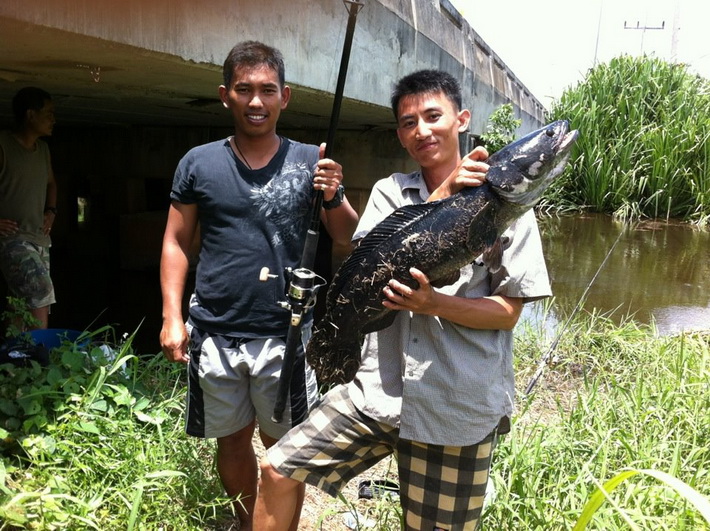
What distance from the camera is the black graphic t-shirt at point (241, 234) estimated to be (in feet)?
8.52

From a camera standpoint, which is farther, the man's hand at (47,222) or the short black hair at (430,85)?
the man's hand at (47,222)

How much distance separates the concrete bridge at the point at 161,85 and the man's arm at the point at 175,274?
1.00m

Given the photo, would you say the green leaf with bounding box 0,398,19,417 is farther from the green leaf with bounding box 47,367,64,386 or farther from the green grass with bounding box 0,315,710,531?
the green leaf with bounding box 47,367,64,386

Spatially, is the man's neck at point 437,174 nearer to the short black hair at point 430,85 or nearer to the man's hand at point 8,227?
the short black hair at point 430,85

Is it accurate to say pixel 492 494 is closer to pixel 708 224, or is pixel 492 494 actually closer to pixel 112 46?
pixel 112 46

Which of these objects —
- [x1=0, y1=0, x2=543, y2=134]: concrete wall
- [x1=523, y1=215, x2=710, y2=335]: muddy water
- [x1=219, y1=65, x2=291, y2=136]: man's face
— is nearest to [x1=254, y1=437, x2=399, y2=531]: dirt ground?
[x1=219, y1=65, x2=291, y2=136]: man's face

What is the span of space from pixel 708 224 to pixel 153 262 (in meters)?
11.2

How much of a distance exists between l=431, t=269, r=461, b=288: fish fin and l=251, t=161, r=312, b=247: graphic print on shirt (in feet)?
2.45

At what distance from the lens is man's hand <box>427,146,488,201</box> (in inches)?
81.0

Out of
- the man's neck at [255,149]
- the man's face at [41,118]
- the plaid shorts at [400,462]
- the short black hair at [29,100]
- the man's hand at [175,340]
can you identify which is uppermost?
the short black hair at [29,100]

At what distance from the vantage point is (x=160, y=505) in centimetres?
291

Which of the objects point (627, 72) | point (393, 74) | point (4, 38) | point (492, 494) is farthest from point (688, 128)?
point (4, 38)

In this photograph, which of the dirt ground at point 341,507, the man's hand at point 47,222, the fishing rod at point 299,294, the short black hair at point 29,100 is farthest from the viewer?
the man's hand at point 47,222

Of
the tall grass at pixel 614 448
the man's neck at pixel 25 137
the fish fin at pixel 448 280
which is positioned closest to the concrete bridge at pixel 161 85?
the man's neck at pixel 25 137
